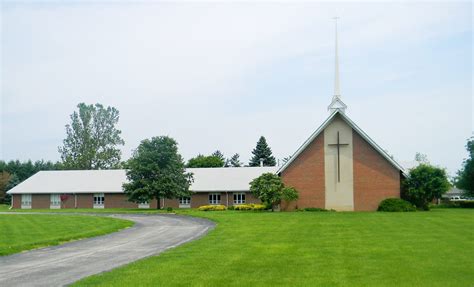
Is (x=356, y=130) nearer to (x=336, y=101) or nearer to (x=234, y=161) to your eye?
(x=336, y=101)

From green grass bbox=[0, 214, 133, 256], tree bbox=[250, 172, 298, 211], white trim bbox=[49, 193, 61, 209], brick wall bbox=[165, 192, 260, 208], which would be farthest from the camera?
white trim bbox=[49, 193, 61, 209]

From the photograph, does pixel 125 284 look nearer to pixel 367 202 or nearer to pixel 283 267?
pixel 283 267

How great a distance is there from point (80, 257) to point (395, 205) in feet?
108

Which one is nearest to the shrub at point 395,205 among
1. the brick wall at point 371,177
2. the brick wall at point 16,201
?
the brick wall at point 371,177

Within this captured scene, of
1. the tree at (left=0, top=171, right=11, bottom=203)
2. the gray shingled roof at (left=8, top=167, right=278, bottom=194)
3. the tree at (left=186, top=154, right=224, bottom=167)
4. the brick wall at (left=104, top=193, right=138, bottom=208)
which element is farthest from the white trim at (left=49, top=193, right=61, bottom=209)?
the tree at (left=186, top=154, right=224, bottom=167)

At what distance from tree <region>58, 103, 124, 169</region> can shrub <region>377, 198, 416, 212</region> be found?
5919 cm

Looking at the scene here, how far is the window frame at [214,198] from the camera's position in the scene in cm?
6378

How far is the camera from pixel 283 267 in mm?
14844

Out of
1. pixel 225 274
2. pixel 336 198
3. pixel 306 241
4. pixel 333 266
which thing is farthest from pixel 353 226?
pixel 336 198

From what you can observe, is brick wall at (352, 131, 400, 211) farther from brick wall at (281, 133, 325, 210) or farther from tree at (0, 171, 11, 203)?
tree at (0, 171, 11, 203)

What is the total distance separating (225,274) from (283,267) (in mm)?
1838

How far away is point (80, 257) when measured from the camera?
18.4 metres

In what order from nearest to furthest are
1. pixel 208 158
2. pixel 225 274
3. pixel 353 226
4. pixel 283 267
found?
pixel 225 274, pixel 283 267, pixel 353 226, pixel 208 158

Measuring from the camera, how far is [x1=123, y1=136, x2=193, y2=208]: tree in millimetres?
57750
